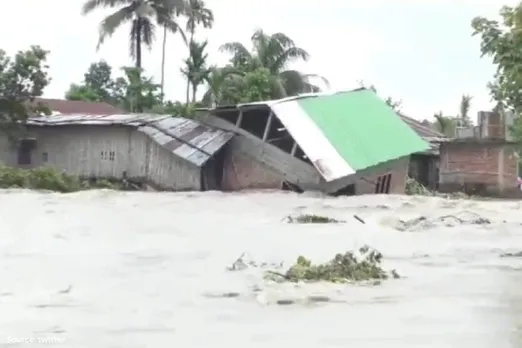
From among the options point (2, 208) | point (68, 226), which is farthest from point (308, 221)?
point (2, 208)

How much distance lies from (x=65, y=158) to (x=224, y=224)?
13038 millimetres

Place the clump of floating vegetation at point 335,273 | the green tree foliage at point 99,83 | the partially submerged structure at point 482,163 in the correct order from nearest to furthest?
the clump of floating vegetation at point 335,273, the partially submerged structure at point 482,163, the green tree foliage at point 99,83

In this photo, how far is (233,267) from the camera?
8.98m

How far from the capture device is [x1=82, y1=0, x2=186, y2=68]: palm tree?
34219 mm

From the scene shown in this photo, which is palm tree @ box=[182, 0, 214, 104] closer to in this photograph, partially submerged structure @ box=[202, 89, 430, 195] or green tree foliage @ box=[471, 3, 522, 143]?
partially submerged structure @ box=[202, 89, 430, 195]

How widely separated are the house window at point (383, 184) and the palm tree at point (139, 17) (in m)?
12.6

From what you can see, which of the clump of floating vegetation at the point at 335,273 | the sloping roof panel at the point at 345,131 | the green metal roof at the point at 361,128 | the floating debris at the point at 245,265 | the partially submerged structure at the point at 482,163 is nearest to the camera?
the clump of floating vegetation at the point at 335,273

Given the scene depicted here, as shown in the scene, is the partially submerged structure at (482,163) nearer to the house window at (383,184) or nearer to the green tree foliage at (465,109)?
the house window at (383,184)

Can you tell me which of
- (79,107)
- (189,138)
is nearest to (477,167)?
(189,138)

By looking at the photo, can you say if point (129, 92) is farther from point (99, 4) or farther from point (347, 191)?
point (347, 191)

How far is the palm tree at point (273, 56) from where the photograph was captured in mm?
33062

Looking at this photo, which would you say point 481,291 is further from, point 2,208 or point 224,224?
point 2,208

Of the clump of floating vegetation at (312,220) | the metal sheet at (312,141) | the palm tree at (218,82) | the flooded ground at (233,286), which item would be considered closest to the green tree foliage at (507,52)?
the flooded ground at (233,286)

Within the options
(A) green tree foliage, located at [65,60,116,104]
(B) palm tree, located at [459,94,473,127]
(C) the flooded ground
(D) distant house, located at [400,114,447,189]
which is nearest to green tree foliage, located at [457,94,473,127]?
(B) palm tree, located at [459,94,473,127]
